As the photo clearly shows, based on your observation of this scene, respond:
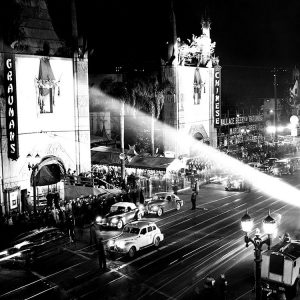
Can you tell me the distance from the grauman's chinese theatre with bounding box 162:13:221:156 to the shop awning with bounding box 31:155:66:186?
54.6ft

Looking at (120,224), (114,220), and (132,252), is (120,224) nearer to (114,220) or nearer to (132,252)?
(114,220)

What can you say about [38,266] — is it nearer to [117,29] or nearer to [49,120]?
[49,120]

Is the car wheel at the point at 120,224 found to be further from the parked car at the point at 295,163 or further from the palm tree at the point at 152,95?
the parked car at the point at 295,163

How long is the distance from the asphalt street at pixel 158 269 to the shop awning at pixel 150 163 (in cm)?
1247

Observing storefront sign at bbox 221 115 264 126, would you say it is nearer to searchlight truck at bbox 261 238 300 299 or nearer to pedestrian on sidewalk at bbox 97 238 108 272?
pedestrian on sidewalk at bbox 97 238 108 272

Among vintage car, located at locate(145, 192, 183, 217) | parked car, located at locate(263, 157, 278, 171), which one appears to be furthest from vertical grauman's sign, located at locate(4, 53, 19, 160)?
parked car, located at locate(263, 157, 278, 171)

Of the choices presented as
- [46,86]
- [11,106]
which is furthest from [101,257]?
[46,86]

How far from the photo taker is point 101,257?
2081 centimetres

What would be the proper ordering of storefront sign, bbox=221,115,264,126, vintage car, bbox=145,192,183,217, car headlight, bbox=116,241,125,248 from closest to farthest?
car headlight, bbox=116,241,125,248 < vintage car, bbox=145,192,183,217 < storefront sign, bbox=221,115,264,126

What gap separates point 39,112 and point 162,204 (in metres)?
11.2

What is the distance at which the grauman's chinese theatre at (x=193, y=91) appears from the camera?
50.2 meters

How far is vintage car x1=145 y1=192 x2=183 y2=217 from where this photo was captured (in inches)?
1234

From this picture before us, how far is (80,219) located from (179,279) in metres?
10.9

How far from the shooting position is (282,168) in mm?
48062
